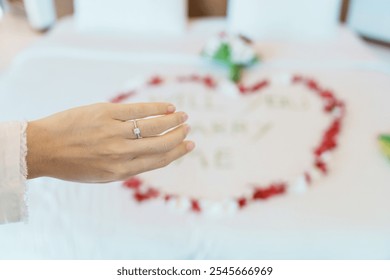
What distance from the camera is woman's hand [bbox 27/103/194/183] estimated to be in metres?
0.63

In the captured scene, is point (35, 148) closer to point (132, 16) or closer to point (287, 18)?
point (132, 16)

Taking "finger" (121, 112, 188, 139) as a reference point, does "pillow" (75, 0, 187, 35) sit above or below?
below

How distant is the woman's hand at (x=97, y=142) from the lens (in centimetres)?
63

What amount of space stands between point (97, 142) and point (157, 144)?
0.10 m

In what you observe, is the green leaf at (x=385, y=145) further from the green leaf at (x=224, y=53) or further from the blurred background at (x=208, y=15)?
the blurred background at (x=208, y=15)

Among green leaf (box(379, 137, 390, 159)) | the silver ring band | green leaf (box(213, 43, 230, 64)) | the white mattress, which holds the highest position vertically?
the silver ring band

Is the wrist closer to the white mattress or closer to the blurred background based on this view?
the white mattress

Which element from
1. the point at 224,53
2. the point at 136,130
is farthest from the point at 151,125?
the point at 224,53

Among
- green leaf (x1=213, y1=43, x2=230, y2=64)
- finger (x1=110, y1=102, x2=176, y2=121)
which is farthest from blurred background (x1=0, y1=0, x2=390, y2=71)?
finger (x1=110, y1=102, x2=176, y2=121)

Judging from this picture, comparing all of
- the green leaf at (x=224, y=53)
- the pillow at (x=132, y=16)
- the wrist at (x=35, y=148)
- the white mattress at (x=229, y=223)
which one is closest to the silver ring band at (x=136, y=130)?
the wrist at (x=35, y=148)

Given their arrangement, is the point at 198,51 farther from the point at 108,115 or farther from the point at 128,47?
the point at 108,115

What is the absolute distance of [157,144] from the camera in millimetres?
644
